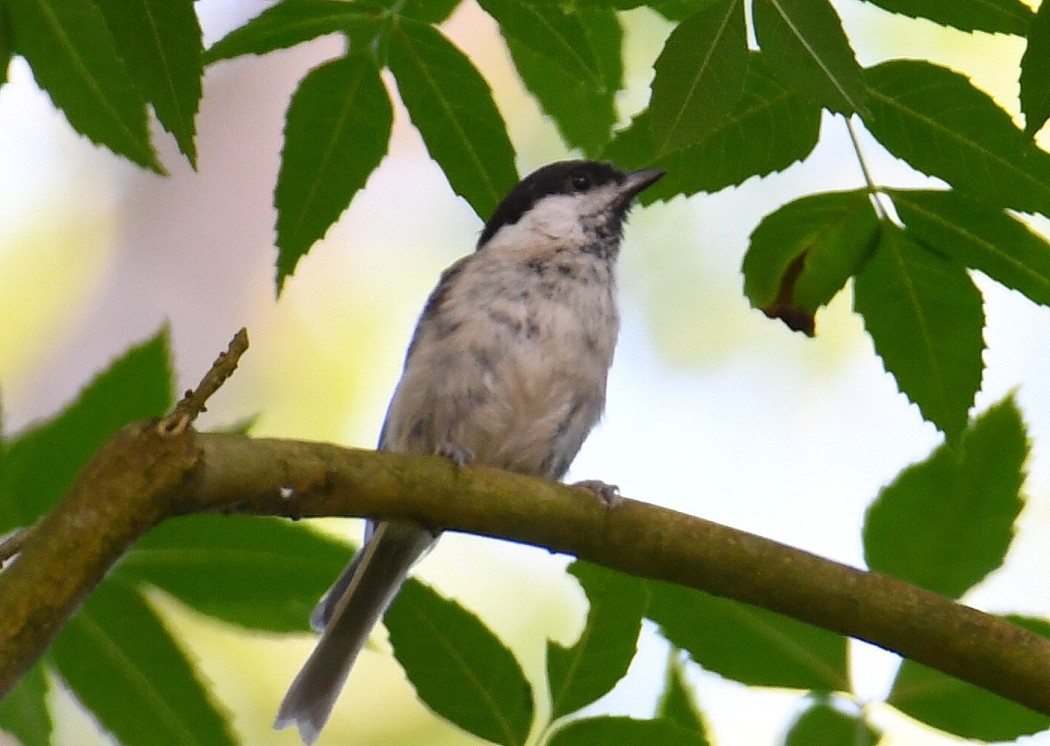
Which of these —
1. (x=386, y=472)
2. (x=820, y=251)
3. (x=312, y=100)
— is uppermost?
(x=820, y=251)

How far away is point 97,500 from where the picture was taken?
1.69 metres

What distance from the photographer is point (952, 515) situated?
2.04 m

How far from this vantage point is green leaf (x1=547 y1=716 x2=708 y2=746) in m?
1.75

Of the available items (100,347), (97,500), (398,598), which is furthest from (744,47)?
(100,347)

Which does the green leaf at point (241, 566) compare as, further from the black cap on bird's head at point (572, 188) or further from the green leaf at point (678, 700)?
the black cap on bird's head at point (572, 188)

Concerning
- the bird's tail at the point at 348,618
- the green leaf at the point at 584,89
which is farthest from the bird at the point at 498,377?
the green leaf at the point at 584,89

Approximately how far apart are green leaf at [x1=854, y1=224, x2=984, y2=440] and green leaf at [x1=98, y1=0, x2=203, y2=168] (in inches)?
43.5

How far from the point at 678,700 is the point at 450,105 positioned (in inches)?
39.0

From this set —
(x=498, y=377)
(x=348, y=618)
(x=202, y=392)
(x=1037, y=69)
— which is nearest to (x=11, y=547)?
(x=202, y=392)

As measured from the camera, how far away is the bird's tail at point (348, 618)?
299cm

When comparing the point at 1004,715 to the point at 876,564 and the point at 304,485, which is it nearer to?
the point at 876,564

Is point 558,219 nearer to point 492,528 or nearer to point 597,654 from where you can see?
point 492,528

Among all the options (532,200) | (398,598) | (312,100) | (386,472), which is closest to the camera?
(398,598)

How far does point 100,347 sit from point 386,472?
19.5 ft
